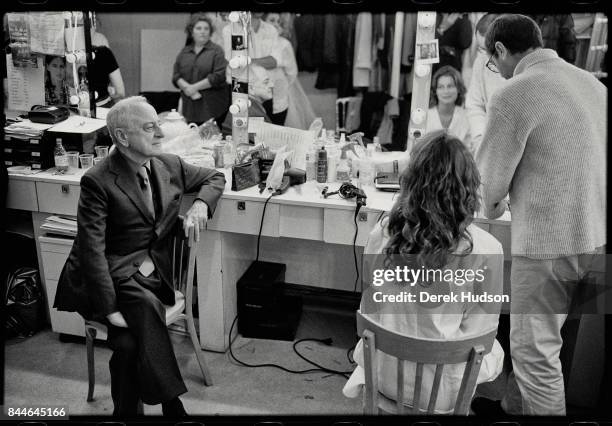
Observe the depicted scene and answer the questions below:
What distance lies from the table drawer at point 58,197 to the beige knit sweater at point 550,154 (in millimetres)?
1840

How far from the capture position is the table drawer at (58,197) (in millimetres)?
2752

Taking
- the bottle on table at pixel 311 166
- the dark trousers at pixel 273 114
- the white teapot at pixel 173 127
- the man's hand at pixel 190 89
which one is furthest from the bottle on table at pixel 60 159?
the dark trousers at pixel 273 114

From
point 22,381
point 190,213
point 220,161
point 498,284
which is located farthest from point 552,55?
point 22,381

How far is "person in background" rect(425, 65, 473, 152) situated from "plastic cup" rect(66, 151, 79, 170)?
176 cm

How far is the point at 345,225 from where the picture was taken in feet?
8.39

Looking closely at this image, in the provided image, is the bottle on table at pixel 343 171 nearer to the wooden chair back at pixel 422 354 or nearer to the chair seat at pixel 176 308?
the chair seat at pixel 176 308

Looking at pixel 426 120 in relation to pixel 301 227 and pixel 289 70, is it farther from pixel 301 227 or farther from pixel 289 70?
pixel 289 70

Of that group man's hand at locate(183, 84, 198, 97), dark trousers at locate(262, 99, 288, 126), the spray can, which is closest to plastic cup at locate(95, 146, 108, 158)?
the spray can

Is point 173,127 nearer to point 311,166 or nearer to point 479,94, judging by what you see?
point 311,166

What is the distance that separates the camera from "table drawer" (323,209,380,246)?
2529mm

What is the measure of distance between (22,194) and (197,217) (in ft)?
3.33

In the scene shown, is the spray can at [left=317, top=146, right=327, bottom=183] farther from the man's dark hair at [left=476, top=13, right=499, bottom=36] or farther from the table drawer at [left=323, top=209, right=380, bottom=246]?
the man's dark hair at [left=476, top=13, right=499, bottom=36]

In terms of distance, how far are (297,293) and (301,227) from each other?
74cm
